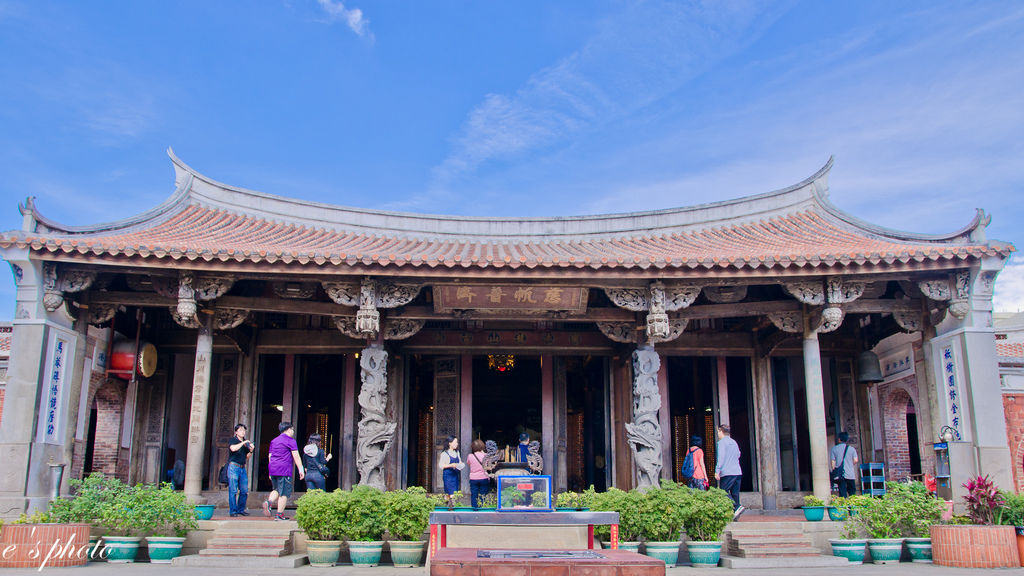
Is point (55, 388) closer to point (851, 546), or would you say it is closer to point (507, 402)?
point (507, 402)

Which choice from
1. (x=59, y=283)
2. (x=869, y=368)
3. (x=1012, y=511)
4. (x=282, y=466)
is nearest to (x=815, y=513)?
(x=1012, y=511)

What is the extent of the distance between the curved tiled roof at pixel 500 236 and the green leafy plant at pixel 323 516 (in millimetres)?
2772

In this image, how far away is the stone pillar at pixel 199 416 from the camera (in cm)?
980

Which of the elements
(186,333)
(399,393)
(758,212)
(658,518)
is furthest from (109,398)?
(758,212)

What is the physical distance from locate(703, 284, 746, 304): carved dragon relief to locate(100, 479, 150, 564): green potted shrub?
7287 mm

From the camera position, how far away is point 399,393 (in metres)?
12.6

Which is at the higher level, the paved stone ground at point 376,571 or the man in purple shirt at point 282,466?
the man in purple shirt at point 282,466

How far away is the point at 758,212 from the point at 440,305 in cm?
606

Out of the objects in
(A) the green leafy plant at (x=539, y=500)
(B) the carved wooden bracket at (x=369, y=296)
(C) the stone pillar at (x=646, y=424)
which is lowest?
(A) the green leafy plant at (x=539, y=500)

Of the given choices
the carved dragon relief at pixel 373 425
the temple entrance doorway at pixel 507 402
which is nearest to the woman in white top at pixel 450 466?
the carved dragon relief at pixel 373 425

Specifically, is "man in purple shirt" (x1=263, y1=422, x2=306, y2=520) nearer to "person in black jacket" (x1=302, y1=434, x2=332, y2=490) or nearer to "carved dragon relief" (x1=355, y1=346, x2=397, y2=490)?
"person in black jacket" (x1=302, y1=434, x2=332, y2=490)

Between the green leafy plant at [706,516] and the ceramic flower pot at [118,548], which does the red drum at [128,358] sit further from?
the green leafy plant at [706,516]

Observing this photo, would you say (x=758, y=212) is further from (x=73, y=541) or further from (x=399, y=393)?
(x=73, y=541)

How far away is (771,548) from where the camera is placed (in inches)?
346
